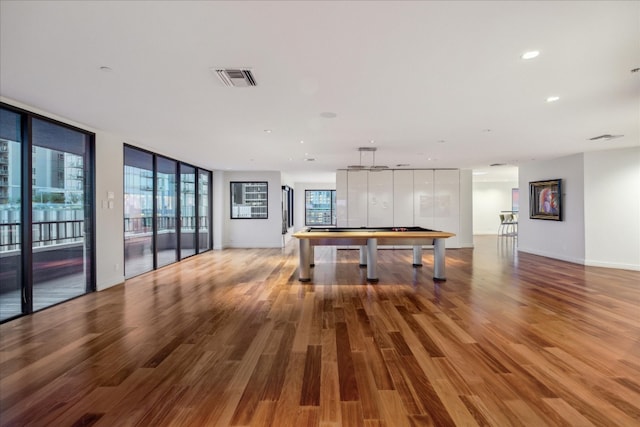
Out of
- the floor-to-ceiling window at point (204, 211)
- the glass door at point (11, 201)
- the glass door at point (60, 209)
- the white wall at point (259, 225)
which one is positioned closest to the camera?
the glass door at point (11, 201)

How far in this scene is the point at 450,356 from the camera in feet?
9.31

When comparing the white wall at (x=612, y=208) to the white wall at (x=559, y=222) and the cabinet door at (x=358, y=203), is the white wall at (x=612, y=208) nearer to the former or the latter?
the white wall at (x=559, y=222)

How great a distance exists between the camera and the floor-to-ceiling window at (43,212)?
3907mm

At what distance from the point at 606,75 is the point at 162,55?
408 cm

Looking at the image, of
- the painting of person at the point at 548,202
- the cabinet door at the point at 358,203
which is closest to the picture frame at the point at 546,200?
the painting of person at the point at 548,202

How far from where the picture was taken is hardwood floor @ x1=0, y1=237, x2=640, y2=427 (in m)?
2.09

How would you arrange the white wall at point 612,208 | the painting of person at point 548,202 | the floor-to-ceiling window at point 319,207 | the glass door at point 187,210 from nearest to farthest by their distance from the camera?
the white wall at point 612,208, the painting of person at point 548,202, the glass door at point 187,210, the floor-to-ceiling window at point 319,207

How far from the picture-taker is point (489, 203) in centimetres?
1507

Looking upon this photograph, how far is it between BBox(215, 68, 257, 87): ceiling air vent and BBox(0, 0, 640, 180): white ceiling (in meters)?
0.09

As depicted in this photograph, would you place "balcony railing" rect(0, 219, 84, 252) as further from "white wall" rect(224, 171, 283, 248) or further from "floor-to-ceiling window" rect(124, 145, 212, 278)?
"white wall" rect(224, 171, 283, 248)

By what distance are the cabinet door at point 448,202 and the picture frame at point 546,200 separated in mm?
2045

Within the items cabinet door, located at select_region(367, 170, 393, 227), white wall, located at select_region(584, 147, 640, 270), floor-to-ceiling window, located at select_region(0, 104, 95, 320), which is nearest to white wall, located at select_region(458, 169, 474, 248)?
cabinet door, located at select_region(367, 170, 393, 227)

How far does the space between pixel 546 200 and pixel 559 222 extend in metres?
0.66

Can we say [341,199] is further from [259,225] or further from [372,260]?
[372,260]
